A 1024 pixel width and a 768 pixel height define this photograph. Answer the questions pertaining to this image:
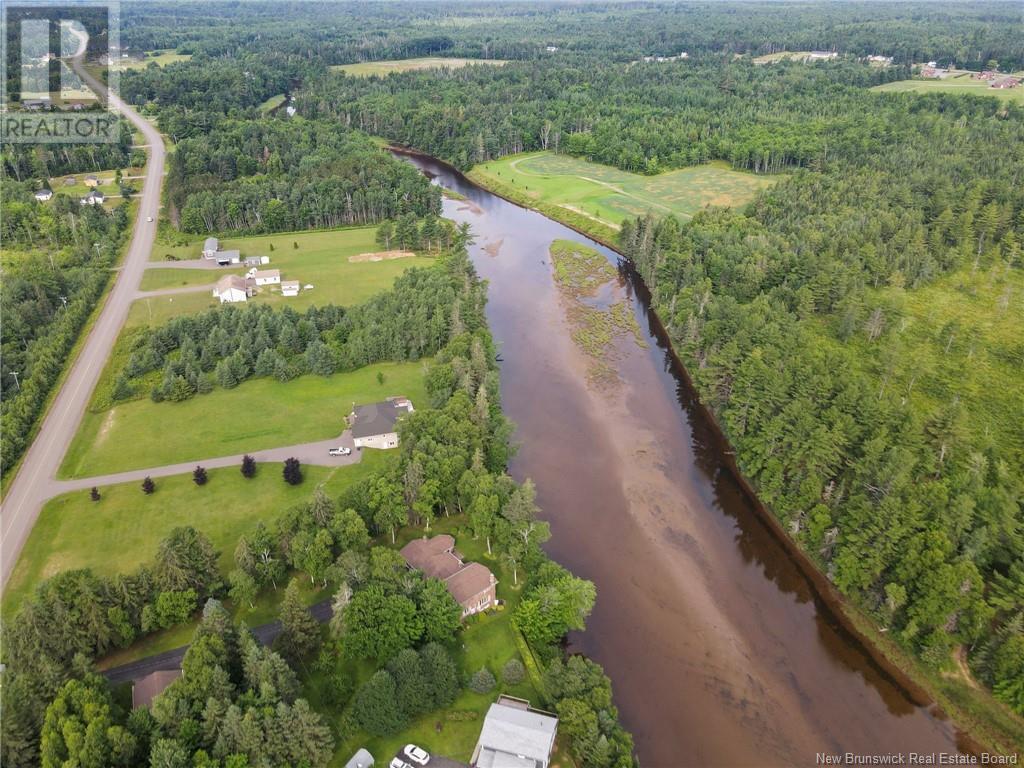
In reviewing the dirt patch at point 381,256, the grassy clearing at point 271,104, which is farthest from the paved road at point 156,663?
the grassy clearing at point 271,104

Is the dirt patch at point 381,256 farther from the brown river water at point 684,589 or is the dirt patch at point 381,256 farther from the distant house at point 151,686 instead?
the distant house at point 151,686

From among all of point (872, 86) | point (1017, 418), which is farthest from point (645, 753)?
point (872, 86)

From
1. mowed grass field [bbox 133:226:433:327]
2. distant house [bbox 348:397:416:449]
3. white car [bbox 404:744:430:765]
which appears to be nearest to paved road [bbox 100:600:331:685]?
white car [bbox 404:744:430:765]

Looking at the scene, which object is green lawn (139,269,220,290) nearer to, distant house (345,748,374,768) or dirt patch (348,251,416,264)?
dirt patch (348,251,416,264)

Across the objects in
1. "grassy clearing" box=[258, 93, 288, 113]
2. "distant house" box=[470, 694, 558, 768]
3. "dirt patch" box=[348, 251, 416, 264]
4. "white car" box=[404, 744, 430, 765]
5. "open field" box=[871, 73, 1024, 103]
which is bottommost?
"white car" box=[404, 744, 430, 765]

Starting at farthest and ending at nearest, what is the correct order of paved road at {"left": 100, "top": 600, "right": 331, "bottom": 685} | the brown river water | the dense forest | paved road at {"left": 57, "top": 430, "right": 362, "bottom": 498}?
paved road at {"left": 57, "top": 430, "right": 362, "bottom": 498}
paved road at {"left": 100, "top": 600, "right": 331, "bottom": 685}
the brown river water
the dense forest

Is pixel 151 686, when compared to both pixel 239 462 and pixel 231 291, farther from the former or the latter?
pixel 231 291

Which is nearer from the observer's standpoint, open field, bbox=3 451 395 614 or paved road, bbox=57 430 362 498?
open field, bbox=3 451 395 614

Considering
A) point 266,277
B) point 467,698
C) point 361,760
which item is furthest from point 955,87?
point 361,760
